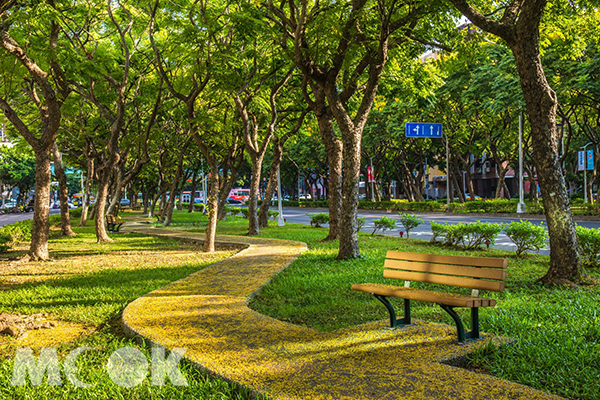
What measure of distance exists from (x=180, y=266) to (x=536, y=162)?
22.4ft

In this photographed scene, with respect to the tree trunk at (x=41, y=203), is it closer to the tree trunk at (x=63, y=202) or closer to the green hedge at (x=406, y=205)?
the tree trunk at (x=63, y=202)

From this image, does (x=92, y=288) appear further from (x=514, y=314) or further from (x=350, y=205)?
(x=514, y=314)

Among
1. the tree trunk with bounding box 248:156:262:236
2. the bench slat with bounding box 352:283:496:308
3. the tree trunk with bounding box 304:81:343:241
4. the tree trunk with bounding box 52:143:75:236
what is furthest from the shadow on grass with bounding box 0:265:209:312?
the tree trunk with bounding box 52:143:75:236

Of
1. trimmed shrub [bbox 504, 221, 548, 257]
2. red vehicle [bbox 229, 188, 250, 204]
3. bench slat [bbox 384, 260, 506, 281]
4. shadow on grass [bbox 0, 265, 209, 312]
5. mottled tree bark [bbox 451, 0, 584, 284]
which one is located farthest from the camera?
red vehicle [bbox 229, 188, 250, 204]

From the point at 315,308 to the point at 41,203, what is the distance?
25.0ft

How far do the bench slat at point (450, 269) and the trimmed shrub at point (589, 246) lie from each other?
5114 millimetres

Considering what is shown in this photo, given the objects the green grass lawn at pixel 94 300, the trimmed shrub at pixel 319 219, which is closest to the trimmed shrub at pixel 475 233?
the green grass lawn at pixel 94 300

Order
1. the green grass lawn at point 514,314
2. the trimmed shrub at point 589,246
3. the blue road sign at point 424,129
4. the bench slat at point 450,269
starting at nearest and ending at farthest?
1. the green grass lawn at point 514,314
2. the bench slat at point 450,269
3. the trimmed shrub at point 589,246
4. the blue road sign at point 424,129

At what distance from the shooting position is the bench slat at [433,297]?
394cm

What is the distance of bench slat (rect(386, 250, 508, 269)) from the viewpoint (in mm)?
4469

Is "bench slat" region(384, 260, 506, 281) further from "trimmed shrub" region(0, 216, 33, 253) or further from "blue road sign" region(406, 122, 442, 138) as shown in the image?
"blue road sign" region(406, 122, 442, 138)

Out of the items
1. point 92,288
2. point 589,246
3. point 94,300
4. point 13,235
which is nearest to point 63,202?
point 13,235

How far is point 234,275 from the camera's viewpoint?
326 inches

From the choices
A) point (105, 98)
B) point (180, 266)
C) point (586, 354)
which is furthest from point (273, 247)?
point (586, 354)
